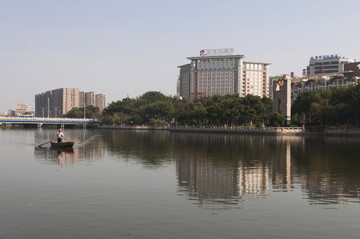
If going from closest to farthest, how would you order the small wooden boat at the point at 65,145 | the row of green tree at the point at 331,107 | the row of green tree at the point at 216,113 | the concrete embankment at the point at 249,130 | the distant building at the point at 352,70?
1. the small wooden boat at the point at 65,145
2. the row of green tree at the point at 331,107
3. the concrete embankment at the point at 249,130
4. the row of green tree at the point at 216,113
5. the distant building at the point at 352,70

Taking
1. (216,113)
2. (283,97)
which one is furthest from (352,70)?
(216,113)

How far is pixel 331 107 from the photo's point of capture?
102 meters

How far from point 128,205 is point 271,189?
29.3 ft

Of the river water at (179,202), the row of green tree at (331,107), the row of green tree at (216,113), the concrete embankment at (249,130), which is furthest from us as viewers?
the row of green tree at (216,113)

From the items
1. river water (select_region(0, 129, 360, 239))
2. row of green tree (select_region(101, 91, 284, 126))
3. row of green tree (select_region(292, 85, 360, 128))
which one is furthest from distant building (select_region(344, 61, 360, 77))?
river water (select_region(0, 129, 360, 239))

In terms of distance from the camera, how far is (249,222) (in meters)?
16.0

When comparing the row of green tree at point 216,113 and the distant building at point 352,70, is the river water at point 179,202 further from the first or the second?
the distant building at point 352,70

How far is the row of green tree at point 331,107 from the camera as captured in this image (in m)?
92.2

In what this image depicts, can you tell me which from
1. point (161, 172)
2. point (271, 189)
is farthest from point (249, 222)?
point (161, 172)

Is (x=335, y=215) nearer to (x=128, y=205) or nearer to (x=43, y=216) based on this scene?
(x=128, y=205)

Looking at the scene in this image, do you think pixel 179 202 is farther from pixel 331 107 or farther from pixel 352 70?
pixel 352 70

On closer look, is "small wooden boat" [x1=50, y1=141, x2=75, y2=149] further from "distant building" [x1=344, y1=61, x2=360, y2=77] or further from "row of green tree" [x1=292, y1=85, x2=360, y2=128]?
"distant building" [x1=344, y1=61, x2=360, y2=77]

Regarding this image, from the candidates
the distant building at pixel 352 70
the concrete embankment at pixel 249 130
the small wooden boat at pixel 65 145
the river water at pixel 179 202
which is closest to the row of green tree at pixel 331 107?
the concrete embankment at pixel 249 130

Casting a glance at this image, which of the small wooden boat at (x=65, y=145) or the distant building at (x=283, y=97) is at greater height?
the distant building at (x=283, y=97)
